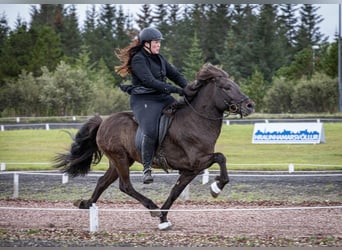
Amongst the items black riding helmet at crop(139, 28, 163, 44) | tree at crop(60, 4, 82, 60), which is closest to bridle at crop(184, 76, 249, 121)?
black riding helmet at crop(139, 28, 163, 44)

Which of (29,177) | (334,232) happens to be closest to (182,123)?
(334,232)

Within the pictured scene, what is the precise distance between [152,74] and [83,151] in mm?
1587

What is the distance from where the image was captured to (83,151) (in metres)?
7.97

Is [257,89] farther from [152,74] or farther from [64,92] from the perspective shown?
[152,74]

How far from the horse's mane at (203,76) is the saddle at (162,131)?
0.16 m

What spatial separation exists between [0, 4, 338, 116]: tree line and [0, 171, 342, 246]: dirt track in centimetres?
282

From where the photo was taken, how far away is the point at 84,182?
37.9 ft

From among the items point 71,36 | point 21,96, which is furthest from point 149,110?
point 71,36

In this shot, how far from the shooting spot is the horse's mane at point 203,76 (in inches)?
269

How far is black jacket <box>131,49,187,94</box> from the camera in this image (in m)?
6.84

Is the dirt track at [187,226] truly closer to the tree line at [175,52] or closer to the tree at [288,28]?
the tree line at [175,52]

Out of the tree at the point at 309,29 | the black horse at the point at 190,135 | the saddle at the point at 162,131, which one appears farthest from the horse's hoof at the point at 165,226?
the tree at the point at 309,29

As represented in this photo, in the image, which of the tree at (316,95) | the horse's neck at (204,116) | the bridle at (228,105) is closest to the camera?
the bridle at (228,105)

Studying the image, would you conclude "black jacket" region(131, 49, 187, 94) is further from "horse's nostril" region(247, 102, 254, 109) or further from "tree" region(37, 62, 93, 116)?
"tree" region(37, 62, 93, 116)
